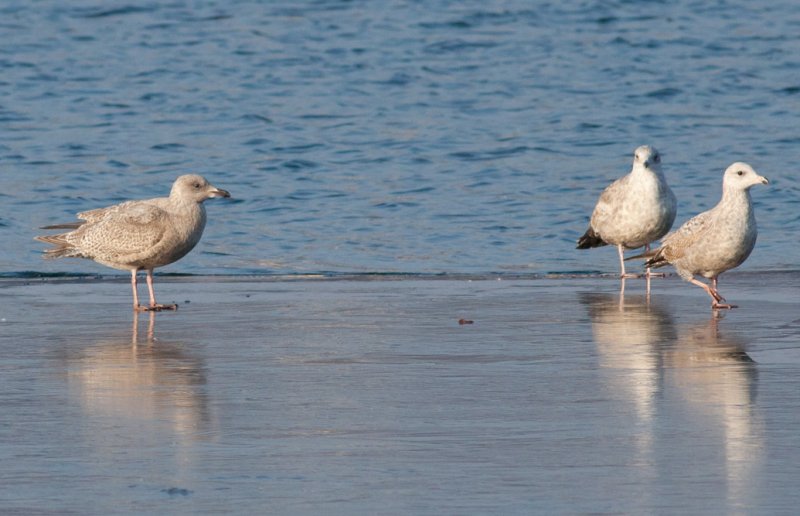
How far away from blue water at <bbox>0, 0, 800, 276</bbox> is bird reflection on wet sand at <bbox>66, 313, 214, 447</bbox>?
5.03 meters

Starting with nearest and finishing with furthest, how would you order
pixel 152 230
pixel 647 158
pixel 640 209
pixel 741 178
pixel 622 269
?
pixel 741 178, pixel 152 230, pixel 622 269, pixel 640 209, pixel 647 158

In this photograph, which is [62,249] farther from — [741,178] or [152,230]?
[741,178]

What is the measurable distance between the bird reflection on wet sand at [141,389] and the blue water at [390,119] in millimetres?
5033

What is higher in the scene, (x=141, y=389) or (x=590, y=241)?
(x=141, y=389)

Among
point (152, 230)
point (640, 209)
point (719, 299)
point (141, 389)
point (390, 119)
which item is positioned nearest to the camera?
point (141, 389)

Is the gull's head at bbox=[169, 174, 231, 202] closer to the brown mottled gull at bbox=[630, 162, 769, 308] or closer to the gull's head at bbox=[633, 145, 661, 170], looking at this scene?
the brown mottled gull at bbox=[630, 162, 769, 308]

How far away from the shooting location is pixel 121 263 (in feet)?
40.1

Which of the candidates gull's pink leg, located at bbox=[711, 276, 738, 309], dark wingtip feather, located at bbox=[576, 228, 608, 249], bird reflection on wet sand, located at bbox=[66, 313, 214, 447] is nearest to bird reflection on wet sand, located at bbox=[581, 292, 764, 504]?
gull's pink leg, located at bbox=[711, 276, 738, 309]

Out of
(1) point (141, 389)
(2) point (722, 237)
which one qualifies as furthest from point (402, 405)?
(2) point (722, 237)

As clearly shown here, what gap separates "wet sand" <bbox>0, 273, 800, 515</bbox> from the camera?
600cm

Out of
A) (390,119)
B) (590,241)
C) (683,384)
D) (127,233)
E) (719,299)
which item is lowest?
(390,119)

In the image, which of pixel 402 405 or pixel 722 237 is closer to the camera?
pixel 402 405

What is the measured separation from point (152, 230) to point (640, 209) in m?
3.93

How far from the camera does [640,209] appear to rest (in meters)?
13.6
